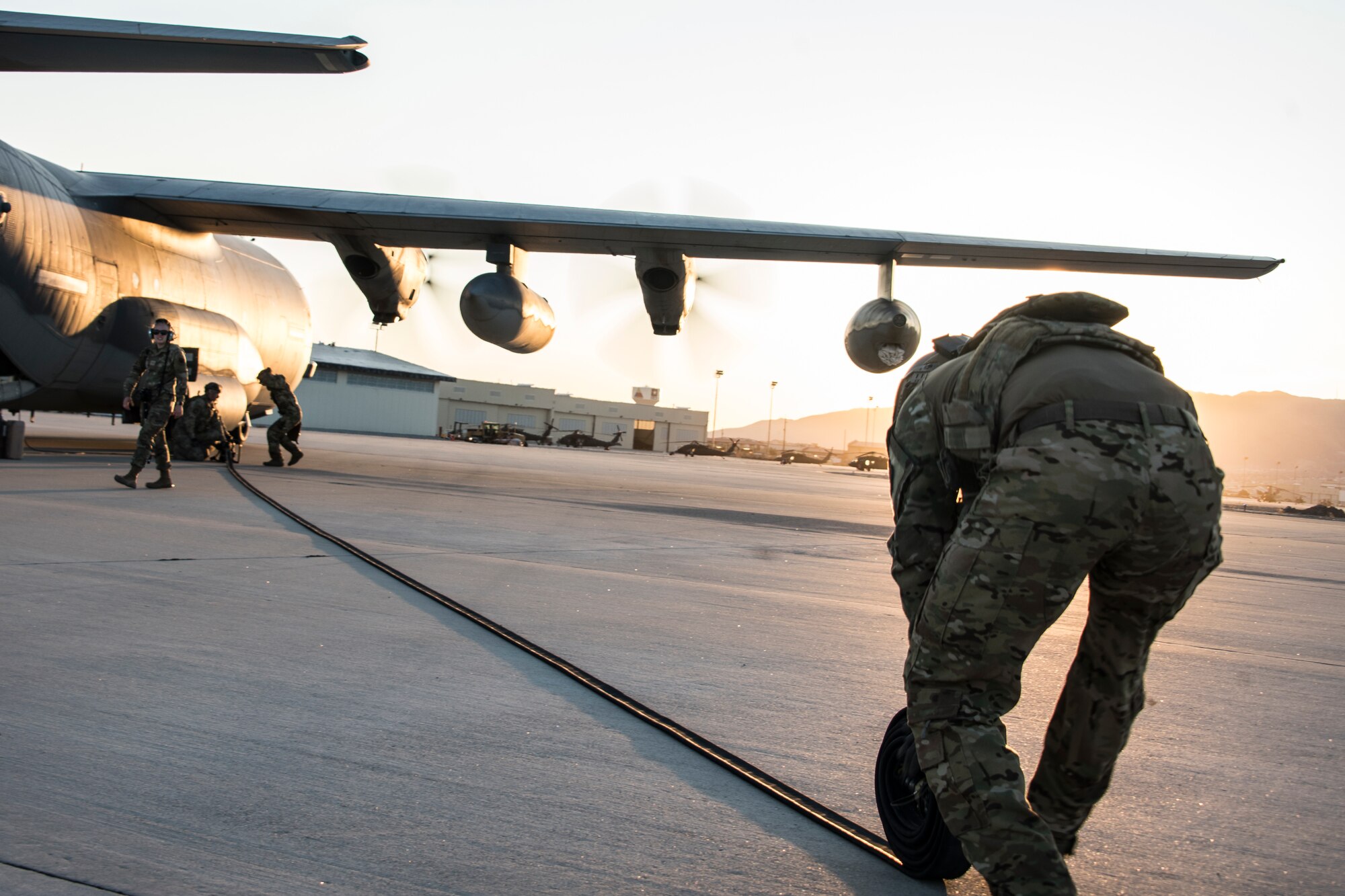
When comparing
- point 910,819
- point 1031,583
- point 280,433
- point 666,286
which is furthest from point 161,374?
point 1031,583

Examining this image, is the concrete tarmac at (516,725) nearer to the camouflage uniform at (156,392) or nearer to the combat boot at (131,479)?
the combat boot at (131,479)

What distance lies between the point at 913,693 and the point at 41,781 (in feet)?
8.14

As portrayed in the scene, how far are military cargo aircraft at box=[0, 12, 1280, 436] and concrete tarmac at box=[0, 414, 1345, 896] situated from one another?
267 inches

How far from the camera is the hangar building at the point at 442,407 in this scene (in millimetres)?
68562

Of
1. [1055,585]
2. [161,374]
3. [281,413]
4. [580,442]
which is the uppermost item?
[161,374]

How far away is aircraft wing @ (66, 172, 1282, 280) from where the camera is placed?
1428 cm

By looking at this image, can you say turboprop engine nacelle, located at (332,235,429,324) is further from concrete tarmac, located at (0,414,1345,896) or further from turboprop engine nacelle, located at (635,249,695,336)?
concrete tarmac, located at (0,414,1345,896)

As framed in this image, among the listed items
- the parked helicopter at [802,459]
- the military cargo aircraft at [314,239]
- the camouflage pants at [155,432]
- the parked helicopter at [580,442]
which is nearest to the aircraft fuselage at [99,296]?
the military cargo aircraft at [314,239]

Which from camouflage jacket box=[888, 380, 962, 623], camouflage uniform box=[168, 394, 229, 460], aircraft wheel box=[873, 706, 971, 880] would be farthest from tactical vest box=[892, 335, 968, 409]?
camouflage uniform box=[168, 394, 229, 460]

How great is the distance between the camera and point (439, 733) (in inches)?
137

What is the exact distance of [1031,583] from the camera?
228 cm

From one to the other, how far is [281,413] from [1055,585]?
17.6m

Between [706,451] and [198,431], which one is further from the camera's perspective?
[706,451]

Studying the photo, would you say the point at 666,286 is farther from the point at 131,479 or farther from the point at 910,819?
the point at 910,819
